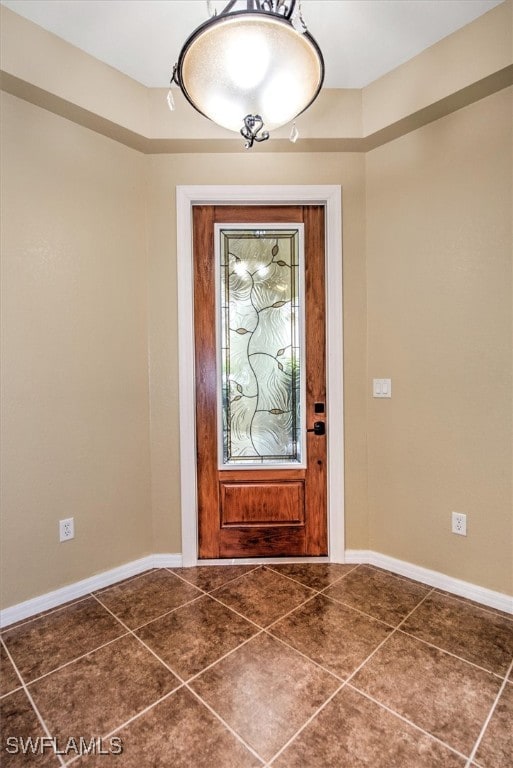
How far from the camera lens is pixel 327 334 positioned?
2463 millimetres

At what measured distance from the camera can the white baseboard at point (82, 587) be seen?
1939mm

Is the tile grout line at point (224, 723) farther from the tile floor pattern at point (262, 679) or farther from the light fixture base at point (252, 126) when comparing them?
the light fixture base at point (252, 126)

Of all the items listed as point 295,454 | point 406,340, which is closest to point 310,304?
point 406,340

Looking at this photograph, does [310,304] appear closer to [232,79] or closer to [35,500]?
[232,79]

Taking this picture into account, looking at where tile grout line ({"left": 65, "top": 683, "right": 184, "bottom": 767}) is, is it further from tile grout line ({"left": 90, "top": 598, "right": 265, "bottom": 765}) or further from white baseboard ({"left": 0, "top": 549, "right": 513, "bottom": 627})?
white baseboard ({"left": 0, "top": 549, "right": 513, "bottom": 627})

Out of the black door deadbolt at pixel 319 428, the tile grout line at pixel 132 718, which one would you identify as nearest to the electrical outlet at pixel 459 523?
the black door deadbolt at pixel 319 428

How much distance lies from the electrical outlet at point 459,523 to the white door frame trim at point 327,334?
0.65 metres

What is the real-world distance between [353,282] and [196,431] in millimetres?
1413

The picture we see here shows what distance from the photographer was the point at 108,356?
2.29m

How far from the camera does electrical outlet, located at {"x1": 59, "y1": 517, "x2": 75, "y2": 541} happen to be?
2111 mm

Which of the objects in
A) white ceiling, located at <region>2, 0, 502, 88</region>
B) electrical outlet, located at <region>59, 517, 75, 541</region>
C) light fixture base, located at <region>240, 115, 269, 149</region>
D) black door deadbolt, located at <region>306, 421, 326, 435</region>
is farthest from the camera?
black door deadbolt, located at <region>306, 421, 326, 435</region>

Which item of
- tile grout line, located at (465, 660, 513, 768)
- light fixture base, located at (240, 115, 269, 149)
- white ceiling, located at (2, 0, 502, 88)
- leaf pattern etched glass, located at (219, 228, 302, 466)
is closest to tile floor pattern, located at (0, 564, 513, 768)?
tile grout line, located at (465, 660, 513, 768)

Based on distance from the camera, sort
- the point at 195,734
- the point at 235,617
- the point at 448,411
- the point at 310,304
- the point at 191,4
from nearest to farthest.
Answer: the point at 195,734, the point at 191,4, the point at 235,617, the point at 448,411, the point at 310,304

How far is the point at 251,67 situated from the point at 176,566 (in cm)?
261
